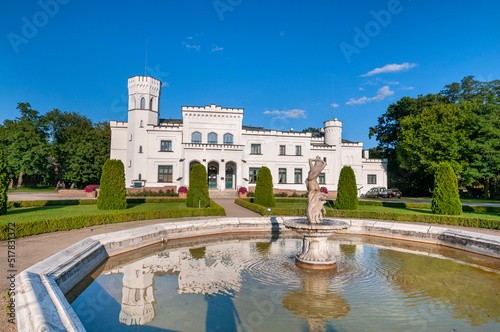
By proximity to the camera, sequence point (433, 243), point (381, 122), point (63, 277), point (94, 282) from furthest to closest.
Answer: point (381, 122) < point (433, 243) < point (94, 282) < point (63, 277)

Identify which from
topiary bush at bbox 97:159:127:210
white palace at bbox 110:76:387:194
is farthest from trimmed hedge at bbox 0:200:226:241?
white palace at bbox 110:76:387:194

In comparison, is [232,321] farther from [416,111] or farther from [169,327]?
[416,111]

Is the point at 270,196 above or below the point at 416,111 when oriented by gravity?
below

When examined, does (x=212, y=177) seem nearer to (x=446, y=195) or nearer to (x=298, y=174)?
(x=298, y=174)

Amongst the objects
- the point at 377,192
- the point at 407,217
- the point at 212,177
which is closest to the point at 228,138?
the point at 212,177

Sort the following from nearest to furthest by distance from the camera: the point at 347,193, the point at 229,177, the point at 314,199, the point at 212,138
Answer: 1. the point at 314,199
2. the point at 347,193
3. the point at 212,138
4. the point at 229,177

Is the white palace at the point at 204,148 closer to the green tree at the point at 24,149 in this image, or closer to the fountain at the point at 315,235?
the green tree at the point at 24,149

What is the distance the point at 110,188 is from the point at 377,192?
3567 cm

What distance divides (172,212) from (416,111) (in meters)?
46.0

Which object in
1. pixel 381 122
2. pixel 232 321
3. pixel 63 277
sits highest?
A: pixel 381 122

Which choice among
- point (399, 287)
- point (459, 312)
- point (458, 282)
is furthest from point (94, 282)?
point (458, 282)

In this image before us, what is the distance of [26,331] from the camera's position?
369 centimetres

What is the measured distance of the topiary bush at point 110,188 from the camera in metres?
17.9

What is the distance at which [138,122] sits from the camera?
38250 mm
